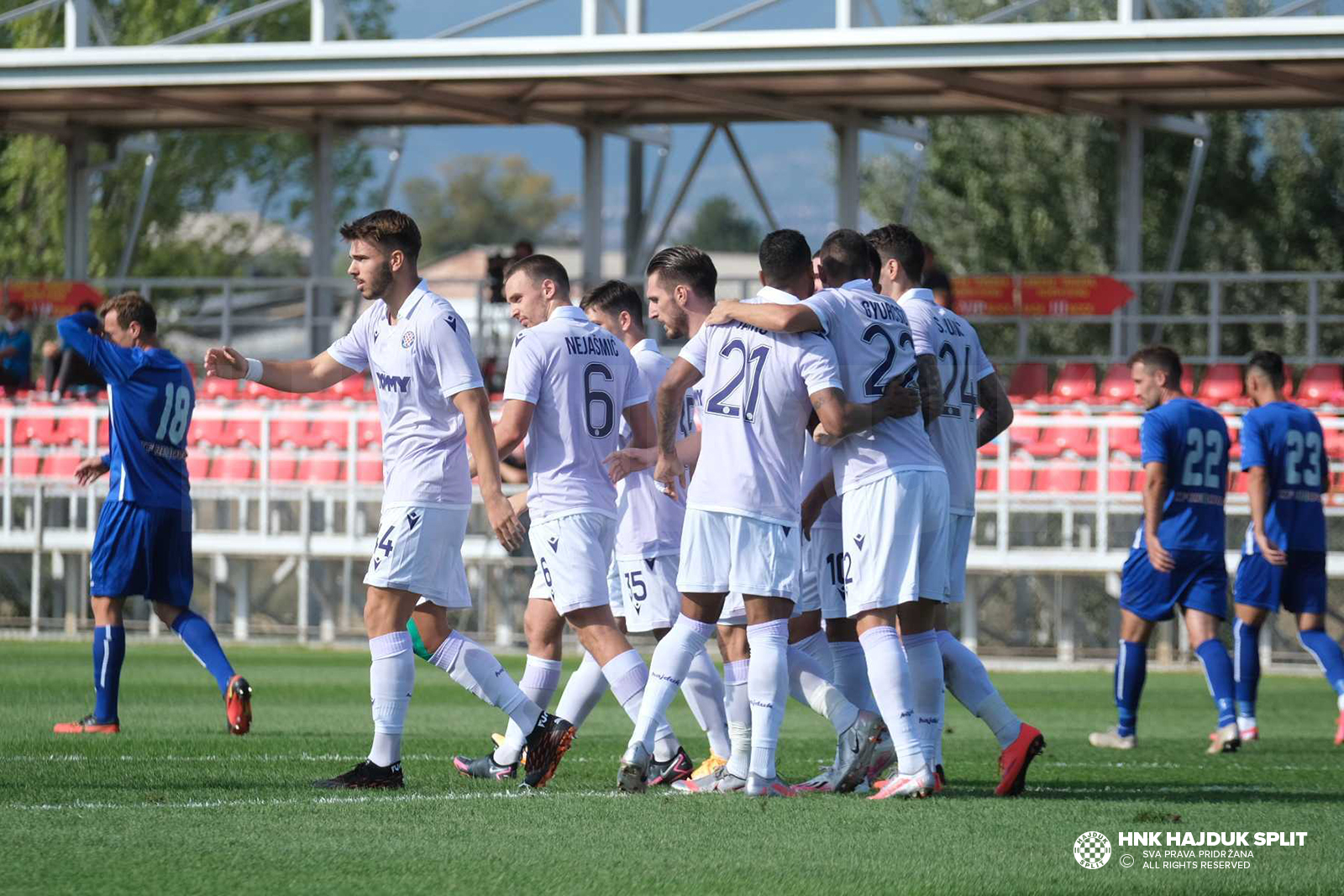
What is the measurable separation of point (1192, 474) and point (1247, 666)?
4.55 feet

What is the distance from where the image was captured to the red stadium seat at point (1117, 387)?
2142 cm

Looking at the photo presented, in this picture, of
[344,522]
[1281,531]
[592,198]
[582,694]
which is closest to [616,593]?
[582,694]

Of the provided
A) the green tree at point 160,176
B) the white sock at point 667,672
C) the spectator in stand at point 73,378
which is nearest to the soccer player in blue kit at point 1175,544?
the white sock at point 667,672

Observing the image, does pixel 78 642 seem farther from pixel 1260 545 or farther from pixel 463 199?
pixel 463 199

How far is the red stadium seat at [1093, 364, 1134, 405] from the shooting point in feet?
70.3

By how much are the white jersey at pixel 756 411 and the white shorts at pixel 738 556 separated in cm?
5

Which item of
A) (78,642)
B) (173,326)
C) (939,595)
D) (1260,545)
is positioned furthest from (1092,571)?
(173,326)

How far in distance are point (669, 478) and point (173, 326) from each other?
22255 mm

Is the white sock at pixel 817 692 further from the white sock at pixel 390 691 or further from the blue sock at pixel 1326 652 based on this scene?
the blue sock at pixel 1326 652

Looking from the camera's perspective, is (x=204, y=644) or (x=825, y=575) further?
(x=204, y=644)

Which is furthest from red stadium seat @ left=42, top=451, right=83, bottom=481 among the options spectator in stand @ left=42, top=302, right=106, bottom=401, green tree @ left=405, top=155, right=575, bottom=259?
green tree @ left=405, top=155, right=575, bottom=259

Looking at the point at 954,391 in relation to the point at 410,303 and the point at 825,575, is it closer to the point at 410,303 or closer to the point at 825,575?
the point at 825,575

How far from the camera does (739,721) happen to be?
7.97m

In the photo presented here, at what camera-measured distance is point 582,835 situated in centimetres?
648
